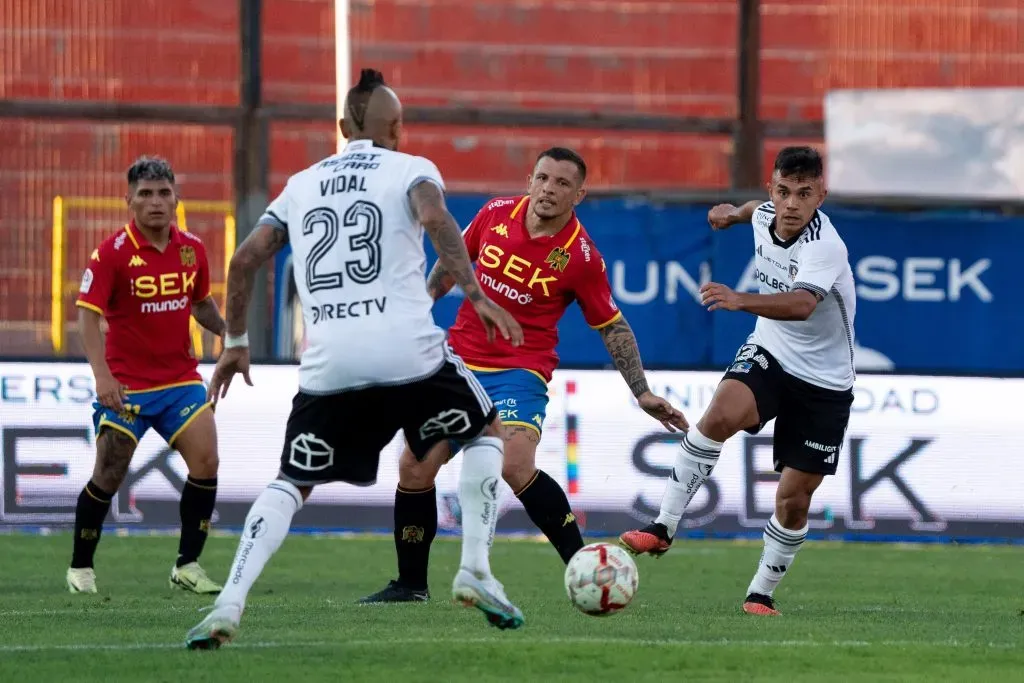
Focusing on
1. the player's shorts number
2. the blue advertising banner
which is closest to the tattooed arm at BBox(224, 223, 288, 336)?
the player's shorts number

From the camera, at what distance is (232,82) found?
742 inches

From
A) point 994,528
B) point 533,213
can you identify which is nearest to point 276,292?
point 994,528

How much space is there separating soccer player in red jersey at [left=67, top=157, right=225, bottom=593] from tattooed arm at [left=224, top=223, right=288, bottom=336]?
3019mm

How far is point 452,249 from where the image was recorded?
6812mm

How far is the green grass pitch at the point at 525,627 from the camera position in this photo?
6.51 meters

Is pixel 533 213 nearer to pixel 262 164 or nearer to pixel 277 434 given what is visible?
pixel 277 434

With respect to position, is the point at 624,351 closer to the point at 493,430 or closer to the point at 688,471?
the point at 688,471

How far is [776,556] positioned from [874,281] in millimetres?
7927

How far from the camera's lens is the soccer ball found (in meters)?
7.72

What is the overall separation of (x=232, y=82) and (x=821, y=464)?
1129 centimetres

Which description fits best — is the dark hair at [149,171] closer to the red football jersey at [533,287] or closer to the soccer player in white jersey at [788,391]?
the red football jersey at [533,287]

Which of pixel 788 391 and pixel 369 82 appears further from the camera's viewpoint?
pixel 788 391

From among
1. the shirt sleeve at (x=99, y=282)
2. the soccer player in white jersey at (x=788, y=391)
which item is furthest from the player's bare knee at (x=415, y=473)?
the shirt sleeve at (x=99, y=282)

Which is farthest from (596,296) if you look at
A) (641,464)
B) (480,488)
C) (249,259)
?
(641,464)
